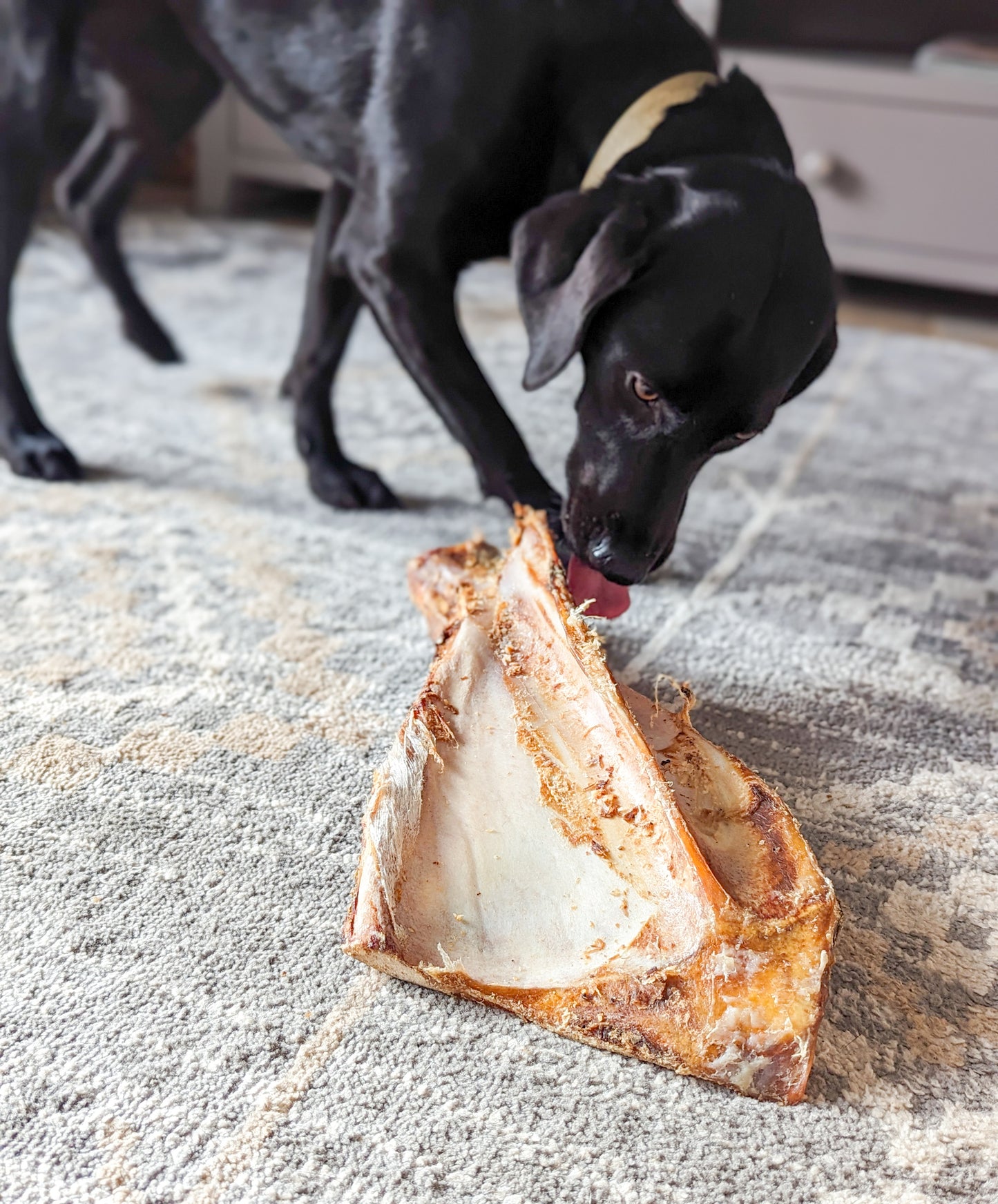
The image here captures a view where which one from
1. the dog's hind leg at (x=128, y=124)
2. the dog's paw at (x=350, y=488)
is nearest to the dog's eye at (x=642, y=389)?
the dog's paw at (x=350, y=488)

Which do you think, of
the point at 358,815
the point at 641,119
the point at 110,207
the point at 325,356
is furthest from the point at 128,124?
the point at 358,815

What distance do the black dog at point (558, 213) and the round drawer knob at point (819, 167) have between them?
1.53 metres

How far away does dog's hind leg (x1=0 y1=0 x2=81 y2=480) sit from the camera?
4.43 feet

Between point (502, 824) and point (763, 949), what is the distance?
7.4 inches

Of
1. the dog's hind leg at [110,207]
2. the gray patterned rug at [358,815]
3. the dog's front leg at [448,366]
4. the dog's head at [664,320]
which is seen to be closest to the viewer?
the gray patterned rug at [358,815]

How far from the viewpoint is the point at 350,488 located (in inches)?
55.2

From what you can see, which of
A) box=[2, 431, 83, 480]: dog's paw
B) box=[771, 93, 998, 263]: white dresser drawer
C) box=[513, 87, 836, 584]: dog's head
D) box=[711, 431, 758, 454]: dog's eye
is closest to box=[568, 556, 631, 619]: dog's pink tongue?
box=[513, 87, 836, 584]: dog's head

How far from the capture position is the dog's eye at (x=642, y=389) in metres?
0.97

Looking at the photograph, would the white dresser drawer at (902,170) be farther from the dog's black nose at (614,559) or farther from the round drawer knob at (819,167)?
the dog's black nose at (614,559)

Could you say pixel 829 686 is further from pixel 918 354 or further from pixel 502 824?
pixel 918 354

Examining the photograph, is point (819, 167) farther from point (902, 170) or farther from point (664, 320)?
point (664, 320)

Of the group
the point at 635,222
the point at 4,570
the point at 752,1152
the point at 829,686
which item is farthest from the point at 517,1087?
the point at 4,570

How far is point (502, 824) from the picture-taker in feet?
2.40

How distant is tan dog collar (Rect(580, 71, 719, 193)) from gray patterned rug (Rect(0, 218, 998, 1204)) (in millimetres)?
437
